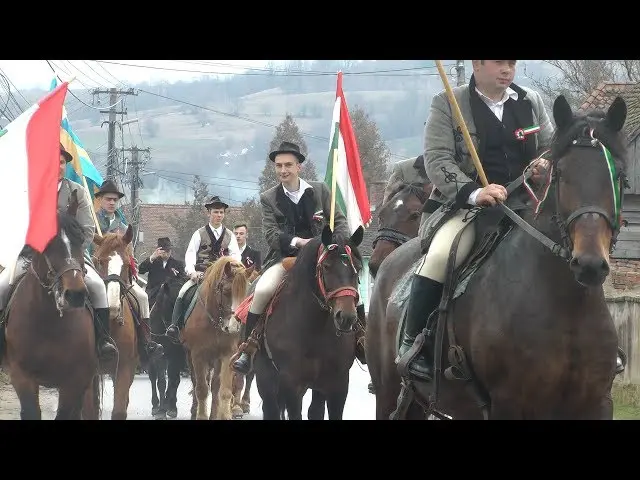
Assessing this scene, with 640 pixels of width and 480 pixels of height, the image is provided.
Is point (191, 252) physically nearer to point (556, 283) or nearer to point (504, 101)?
point (504, 101)

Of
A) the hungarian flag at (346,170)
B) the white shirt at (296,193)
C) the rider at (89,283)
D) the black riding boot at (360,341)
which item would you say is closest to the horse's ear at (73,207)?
the rider at (89,283)

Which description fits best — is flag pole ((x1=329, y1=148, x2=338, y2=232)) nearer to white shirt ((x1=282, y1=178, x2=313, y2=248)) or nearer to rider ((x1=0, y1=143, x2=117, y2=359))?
white shirt ((x1=282, y1=178, x2=313, y2=248))

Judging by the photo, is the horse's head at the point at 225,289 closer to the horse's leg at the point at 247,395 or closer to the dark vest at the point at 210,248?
the dark vest at the point at 210,248

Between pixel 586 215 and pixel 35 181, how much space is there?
5491 millimetres

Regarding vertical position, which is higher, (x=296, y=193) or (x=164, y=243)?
(x=164, y=243)

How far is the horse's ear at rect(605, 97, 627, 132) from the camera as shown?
6.48 meters

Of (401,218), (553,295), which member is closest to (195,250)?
(401,218)

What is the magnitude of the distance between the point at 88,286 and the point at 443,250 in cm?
511

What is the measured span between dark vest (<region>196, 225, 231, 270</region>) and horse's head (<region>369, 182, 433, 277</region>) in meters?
4.92

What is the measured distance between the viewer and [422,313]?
761 centimetres

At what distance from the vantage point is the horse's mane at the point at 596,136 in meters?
6.46

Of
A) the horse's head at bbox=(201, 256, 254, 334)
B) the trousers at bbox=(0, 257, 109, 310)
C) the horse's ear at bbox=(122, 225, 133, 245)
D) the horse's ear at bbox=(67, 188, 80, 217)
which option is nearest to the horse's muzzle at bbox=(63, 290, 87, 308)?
the horse's ear at bbox=(67, 188, 80, 217)

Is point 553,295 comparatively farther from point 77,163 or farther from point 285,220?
point 77,163

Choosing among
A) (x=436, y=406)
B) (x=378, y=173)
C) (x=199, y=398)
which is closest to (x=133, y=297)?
(x=199, y=398)
